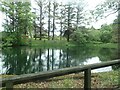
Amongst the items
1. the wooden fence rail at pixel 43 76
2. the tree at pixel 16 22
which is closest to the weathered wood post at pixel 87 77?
the wooden fence rail at pixel 43 76

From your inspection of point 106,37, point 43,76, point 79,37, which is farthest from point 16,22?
point 106,37

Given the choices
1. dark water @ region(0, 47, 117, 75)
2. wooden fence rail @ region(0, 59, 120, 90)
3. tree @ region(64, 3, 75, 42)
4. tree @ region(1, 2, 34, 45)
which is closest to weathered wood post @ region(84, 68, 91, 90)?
wooden fence rail @ region(0, 59, 120, 90)

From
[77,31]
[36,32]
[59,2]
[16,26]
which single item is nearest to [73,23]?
[77,31]

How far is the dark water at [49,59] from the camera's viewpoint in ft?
7.00

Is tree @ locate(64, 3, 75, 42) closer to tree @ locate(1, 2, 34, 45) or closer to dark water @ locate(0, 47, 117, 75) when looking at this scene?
dark water @ locate(0, 47, 117, 75)

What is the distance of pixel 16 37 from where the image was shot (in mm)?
1786

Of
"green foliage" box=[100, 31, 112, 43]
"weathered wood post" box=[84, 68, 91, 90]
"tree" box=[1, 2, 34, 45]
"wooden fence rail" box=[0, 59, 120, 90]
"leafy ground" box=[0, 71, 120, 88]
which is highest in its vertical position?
"tree" box=[1, 2, 34, 45]

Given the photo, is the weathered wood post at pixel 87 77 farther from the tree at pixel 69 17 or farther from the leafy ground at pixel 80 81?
the tree at pixel 69 17

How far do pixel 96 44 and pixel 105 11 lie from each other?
106cm

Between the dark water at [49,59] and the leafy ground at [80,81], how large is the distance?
0.16 metres

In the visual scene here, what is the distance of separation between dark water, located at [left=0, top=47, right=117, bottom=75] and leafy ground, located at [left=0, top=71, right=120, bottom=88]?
16cm

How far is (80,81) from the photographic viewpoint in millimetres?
2561

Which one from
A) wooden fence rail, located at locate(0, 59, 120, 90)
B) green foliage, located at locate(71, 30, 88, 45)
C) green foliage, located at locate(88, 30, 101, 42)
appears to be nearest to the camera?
wooden fence rail, located at locate(0, 59, 120, 90)

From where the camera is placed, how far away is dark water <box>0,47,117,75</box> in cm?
213
